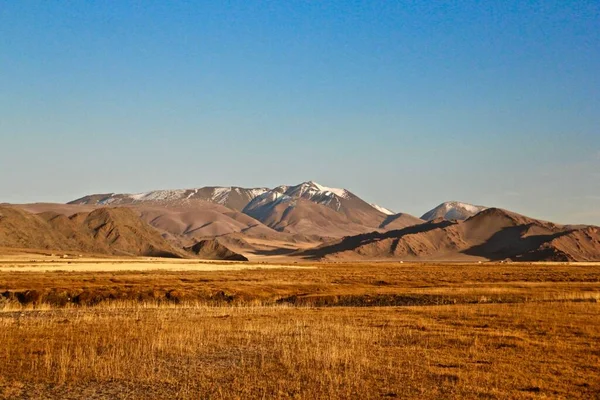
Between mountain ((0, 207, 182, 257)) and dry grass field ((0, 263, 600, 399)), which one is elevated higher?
mountain ((0, 207, 182, 257))

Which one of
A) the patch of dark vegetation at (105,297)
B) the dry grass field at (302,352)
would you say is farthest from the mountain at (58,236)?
the dry grass field at (302,352)

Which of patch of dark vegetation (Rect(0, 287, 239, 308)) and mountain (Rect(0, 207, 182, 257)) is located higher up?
mountain (Rect(0, 207, 182, 257))

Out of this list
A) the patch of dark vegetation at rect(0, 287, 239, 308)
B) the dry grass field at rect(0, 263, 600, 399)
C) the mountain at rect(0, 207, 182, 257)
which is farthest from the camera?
the mountain at rect(0, 207, 182, 257)

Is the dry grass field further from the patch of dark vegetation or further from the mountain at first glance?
the mountain

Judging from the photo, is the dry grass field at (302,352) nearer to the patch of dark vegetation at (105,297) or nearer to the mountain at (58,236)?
the patch of dark vegetation at (105,297)

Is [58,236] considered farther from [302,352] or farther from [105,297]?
[302,352]

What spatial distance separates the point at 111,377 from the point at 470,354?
11.3m

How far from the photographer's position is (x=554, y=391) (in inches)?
635

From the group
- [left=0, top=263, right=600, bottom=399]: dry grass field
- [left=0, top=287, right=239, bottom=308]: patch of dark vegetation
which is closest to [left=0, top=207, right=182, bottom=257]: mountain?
[left=0, top=287, right=239, bottom=308]: patch of dark vegetation

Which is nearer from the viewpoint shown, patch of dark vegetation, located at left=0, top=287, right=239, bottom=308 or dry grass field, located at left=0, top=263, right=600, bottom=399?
dry grass field, located at left=0, top=263, right=600, bottom=399

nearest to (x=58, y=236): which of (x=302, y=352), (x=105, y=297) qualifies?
(x=105, y=297)

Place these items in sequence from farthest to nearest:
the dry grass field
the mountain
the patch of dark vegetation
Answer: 1. the mountain
2. the patch of dark vegetation
3. the dry grass field

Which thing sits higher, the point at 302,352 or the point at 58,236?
the point at 58,236

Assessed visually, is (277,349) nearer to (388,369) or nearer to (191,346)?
(191,346)
